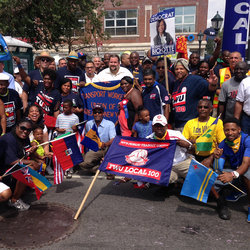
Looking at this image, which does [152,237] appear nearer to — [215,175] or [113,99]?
[215,175]

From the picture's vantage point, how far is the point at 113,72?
639cm

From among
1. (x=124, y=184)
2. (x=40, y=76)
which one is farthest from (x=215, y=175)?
(x=40, y=76)

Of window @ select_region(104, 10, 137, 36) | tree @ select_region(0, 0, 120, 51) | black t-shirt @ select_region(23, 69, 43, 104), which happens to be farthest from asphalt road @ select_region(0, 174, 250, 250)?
window @ select_region(104, 10, 137, 36)

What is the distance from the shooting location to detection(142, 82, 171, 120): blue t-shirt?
533cm

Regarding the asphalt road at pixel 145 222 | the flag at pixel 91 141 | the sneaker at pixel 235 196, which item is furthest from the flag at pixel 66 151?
the sneaker at pixel 235 196

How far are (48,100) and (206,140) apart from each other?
327 cm

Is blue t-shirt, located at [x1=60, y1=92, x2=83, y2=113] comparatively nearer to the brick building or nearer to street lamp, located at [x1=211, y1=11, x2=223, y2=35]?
street lamp, located at [x1=211, y1=11, x2=223, y2=35]

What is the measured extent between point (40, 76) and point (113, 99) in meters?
1.65

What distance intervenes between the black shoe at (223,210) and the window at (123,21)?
1092 inches

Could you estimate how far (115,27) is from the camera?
1177 inches

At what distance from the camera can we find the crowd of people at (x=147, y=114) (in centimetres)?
405

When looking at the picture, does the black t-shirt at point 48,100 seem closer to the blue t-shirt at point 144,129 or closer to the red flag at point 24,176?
the blue t-shirt at point 144,129

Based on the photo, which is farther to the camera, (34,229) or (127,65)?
(127,65)

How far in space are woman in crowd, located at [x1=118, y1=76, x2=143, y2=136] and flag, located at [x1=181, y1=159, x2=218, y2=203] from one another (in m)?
2.05
